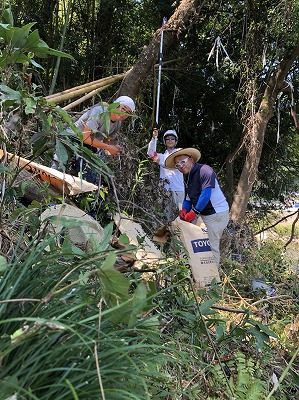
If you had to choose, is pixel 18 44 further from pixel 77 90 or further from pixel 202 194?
pixel 77 90

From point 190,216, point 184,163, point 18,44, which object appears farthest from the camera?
point 184,163

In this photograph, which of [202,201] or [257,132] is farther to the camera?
[257,132]

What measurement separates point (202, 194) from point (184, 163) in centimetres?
41

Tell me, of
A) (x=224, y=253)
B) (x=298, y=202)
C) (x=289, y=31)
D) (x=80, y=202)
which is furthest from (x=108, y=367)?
(x=298, y=202)

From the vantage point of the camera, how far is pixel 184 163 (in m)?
4.82

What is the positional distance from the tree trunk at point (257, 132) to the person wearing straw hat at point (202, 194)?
7.05 feet

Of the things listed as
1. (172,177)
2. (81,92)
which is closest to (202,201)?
(172,177)

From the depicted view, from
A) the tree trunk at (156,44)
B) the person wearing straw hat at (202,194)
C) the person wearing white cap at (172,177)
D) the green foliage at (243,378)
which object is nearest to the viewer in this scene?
the green foliage at (243,378)

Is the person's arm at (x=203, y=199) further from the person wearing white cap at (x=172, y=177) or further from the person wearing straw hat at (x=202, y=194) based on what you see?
the person wearing white cap at (x=172, y=177)

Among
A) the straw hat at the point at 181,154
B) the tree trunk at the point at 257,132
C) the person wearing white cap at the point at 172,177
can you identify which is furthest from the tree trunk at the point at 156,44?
the straw hat at the point at 181,154

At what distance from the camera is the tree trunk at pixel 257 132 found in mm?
7094

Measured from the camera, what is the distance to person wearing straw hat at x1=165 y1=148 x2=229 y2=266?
4645mm

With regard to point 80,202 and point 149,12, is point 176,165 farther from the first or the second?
point 149,12

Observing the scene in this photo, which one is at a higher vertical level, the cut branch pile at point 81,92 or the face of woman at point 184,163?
the cut branch pile at point 81,92
